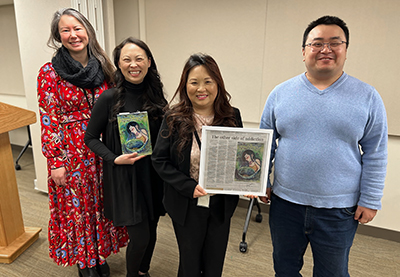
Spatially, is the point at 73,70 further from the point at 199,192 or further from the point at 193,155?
the point at 199,192

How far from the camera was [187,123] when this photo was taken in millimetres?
1354

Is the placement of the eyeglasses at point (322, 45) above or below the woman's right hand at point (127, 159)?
above

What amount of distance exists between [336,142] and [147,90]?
3.49 ft

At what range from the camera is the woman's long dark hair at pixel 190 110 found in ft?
4.32

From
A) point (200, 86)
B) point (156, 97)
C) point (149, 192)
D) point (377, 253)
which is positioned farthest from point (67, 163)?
point (377, 253)

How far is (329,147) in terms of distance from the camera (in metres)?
1.28

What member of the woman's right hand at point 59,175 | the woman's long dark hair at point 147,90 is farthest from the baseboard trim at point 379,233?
the woman's right hand at point 59,175

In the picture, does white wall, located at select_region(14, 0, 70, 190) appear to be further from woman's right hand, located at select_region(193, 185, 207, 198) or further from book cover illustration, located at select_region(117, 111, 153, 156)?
woman's right hand, located at select_region(193, 185, 207, 198)

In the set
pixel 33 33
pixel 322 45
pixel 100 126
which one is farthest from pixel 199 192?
pixel 33 33

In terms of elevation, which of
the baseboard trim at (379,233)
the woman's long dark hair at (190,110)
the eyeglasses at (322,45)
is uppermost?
the eyeglasses at (322,45)

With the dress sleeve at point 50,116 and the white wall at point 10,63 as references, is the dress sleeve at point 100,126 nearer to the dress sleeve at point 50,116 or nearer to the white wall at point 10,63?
the dress sleeve at point 50,116

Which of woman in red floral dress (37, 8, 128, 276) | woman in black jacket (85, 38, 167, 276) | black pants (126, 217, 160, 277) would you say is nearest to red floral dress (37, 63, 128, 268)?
woman in red floral dress (37, 8, 128, 276)

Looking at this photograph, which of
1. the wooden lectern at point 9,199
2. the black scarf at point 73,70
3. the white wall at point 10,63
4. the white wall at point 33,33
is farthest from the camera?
the white wall at point 10,63

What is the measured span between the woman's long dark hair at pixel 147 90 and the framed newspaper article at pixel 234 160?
48 cm
